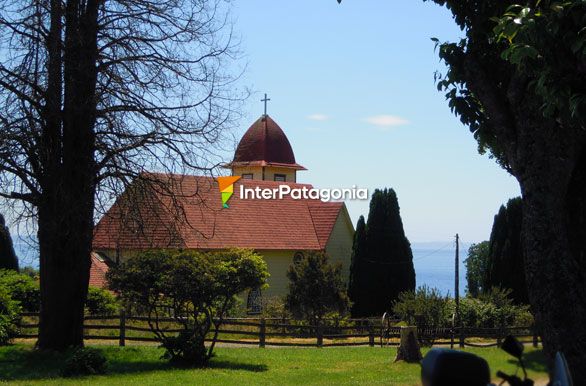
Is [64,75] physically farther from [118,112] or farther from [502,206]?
[502,206]

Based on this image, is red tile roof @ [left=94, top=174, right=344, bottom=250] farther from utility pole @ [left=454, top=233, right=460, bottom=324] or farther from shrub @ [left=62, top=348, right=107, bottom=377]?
shrub @ [left=62, top=348, right=107, bottom=377]

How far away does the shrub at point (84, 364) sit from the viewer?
699 inches

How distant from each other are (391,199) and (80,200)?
30.2 m

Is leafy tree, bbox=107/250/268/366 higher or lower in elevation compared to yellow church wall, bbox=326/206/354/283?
lower

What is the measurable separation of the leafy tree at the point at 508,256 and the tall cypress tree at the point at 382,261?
16.9 ft

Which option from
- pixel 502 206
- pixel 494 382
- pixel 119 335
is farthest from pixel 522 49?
pixel 502 206

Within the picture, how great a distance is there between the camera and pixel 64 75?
19469 mm

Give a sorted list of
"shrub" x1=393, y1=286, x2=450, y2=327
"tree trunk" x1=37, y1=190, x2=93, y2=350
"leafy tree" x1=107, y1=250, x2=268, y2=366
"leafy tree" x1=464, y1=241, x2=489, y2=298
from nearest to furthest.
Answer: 1. "leafy tree" x1=107, y1=250, x2=268, y2=366
2. "tree trunk" x1=37, y1=190, x2=93, y2=350
3. "shrub" x1=393, y1=286, x2=450, y2=327
4. "leafy tree" x1=464, y1=241, x2=489, y2=298

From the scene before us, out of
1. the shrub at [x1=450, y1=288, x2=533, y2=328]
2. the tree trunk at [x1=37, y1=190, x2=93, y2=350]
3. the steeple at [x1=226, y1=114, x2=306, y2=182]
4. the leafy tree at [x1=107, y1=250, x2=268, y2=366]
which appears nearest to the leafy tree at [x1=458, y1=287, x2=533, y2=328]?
the shrub at [x1=450, y1=288, x2=533, y2=328]

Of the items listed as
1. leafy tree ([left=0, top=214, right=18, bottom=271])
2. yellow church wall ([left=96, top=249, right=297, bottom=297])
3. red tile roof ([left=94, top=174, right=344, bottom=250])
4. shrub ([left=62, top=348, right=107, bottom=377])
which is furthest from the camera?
yellow church wall ([left=96, top=249, right=297, bottom=297])

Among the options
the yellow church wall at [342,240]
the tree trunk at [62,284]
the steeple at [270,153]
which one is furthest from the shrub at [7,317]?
the steeple at [270,153]

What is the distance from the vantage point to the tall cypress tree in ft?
151

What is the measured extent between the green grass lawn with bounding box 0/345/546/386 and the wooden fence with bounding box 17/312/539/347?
12.8 feet

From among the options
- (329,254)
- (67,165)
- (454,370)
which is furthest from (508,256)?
(454,370)
